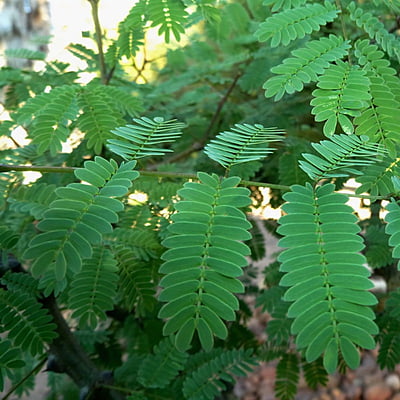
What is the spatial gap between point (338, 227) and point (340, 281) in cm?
6

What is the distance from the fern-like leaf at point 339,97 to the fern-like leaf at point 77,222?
264mm

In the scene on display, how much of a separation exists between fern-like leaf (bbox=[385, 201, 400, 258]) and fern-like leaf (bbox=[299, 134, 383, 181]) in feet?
0.19

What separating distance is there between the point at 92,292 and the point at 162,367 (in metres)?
0.25

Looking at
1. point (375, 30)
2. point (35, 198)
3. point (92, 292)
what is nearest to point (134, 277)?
point (92, 292)

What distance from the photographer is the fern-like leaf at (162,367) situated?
0.84 meters

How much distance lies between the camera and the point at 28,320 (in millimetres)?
670

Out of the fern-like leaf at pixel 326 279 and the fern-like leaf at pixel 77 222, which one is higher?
the fern-like leaf at pixel 77 222

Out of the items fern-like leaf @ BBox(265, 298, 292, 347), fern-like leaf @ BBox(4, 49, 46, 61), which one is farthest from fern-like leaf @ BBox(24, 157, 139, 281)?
fern-like leaf @ BBox(4, 49, 46, 61)

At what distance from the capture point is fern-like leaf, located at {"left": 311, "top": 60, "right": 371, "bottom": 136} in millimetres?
584

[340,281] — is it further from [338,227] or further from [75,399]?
[75,399]

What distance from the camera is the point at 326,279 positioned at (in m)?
0.42

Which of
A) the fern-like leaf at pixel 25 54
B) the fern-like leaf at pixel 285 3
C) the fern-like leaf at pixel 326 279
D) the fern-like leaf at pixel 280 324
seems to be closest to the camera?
the fern-like leaf at pixel 326 279

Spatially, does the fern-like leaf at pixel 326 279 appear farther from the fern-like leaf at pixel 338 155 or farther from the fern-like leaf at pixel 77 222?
the fern-like leaf at pixel 77 222

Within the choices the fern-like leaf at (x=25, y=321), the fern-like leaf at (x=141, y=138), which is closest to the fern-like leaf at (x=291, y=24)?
the fern-like leaf at (x=141, y=138)
